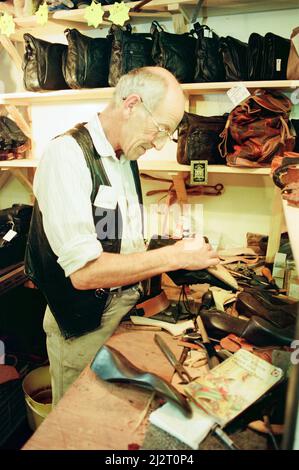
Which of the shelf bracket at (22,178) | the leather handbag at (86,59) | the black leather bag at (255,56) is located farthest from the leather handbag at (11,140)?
the black leather bag at (255,56)

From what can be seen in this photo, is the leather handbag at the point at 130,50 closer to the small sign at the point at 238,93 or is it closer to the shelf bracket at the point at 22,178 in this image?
the small sign at the point at 238,93

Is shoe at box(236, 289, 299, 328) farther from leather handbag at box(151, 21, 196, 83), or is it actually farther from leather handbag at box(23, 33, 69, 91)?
leather handbag at box(23, 33, 69, 91)

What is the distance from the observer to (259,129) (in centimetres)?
167

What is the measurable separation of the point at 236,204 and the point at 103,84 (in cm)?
113

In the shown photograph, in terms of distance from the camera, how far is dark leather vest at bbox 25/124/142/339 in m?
1.28

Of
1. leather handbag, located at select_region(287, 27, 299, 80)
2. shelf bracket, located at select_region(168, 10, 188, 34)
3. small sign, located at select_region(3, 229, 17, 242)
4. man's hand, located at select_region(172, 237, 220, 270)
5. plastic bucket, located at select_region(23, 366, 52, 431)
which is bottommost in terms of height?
plastic bucket, located at select_region(23, 366, 52, 431)

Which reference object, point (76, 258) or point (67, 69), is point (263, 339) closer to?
point (76, 258)

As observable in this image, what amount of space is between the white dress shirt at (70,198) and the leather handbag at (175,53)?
680 mm

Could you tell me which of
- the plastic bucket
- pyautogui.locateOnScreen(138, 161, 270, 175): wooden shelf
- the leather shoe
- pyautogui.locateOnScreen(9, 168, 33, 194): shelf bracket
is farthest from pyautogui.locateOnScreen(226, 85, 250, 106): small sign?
the plastic bucket

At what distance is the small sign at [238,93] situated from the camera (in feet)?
5.69

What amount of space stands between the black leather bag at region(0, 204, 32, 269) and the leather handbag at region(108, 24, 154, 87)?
1122 mm

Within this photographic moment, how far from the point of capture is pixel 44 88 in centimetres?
206

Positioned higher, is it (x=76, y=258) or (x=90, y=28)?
(x=90, y=28)

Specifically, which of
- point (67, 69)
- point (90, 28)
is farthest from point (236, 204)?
point (90, 28)
